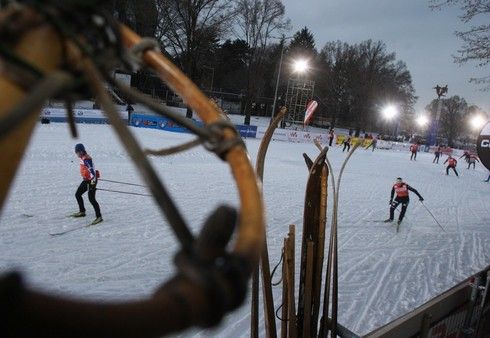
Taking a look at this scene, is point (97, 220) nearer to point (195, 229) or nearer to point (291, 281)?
point (195, 229)

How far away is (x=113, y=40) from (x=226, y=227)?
26.9 inches

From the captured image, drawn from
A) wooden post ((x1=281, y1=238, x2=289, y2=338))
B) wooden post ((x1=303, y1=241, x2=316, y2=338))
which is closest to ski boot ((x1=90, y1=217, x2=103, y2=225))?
wooden post ((x1=281, y1=238, x2=289, y2=338))

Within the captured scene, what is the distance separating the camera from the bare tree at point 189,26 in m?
33.0

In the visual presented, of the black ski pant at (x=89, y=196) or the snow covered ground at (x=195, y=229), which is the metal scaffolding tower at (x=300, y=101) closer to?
the snow covered ground at (x=195, y=229)

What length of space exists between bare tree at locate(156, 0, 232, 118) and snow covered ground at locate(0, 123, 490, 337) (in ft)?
62.2

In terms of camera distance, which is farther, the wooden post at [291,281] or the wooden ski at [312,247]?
the wooden ski at [312,247]

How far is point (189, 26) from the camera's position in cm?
3356

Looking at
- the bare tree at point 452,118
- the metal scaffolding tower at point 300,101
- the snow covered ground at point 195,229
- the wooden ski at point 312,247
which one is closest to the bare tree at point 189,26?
the metal scaffolding tower at point 300,101

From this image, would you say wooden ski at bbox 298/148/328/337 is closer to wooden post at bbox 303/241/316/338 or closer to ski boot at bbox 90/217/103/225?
wooden post at bbox 303/241/316/338

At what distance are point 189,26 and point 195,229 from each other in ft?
94.5

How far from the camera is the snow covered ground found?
627cm

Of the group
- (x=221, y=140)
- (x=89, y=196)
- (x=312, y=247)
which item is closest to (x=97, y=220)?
(x=89, y=196)

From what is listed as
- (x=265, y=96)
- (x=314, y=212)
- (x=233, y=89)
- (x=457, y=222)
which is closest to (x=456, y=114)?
(x=265, y=96)

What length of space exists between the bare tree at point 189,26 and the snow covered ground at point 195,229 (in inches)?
746
